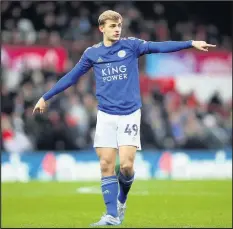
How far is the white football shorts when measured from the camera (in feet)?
31.8

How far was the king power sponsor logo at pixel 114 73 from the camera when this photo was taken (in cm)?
959

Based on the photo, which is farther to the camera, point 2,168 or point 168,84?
point 168,84

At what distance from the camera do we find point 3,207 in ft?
47.4

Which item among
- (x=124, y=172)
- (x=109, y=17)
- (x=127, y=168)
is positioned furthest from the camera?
(x=124, y=172)

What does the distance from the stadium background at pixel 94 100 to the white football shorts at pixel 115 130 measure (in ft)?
17.3

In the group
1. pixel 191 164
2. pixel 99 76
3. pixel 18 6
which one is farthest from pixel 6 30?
pixel 99 76

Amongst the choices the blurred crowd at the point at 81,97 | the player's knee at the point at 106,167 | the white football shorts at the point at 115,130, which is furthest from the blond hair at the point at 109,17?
the blurred crowd at the point at 81,97

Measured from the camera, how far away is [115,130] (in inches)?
383

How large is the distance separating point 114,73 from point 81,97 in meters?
12.7

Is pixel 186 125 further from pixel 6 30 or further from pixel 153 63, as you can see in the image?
pixel 6 30

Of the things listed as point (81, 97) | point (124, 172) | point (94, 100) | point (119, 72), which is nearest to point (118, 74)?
point (119, 72)

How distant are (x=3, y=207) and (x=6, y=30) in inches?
441

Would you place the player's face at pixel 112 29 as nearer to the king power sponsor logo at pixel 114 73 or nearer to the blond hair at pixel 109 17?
the blond hair at pixel 109 17

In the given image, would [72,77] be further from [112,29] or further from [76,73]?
[112,29]
